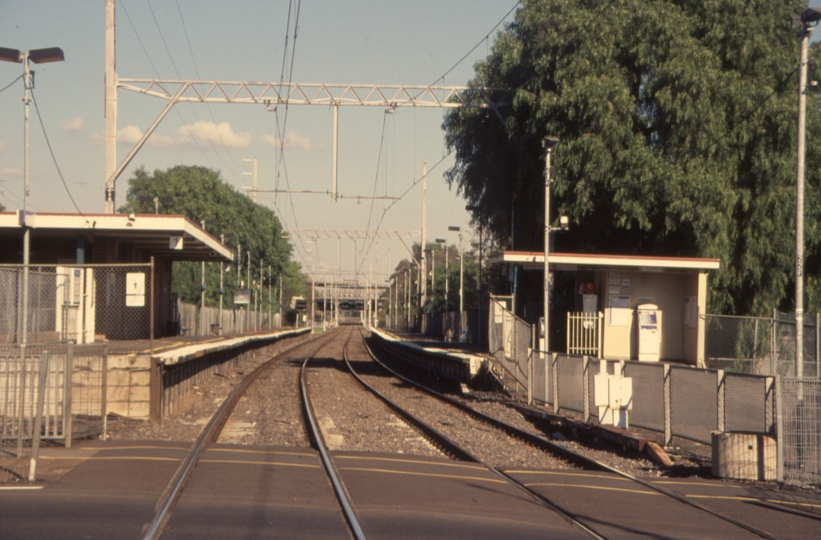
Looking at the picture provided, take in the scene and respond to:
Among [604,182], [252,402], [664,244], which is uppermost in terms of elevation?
[604,182]

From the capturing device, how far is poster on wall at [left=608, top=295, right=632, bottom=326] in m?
26.1

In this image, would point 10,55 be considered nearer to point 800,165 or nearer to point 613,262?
point 613,262

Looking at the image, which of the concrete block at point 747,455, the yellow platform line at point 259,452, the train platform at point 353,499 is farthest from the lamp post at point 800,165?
the yellow platform line at point 259,452

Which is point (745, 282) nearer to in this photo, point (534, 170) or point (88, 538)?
point (534, 170)

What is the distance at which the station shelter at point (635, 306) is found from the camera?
1018 inches

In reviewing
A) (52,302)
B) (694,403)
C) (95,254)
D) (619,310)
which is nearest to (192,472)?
(694,403)

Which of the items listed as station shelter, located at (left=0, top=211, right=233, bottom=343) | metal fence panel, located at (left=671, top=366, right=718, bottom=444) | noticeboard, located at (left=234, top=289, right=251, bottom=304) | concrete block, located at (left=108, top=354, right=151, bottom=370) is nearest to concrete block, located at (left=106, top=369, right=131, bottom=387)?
concrete block, located at (left=108, top=354, right=151, bottom=370)

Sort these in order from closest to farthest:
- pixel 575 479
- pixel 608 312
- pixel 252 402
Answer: pixel 575 479, pixel 252 402, pixel 608 312

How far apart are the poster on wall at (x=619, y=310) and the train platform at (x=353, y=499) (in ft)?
49.9

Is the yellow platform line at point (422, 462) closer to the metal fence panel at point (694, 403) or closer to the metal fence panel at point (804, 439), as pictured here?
the metal fence panel at point (804, 439)

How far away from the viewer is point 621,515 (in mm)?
8578

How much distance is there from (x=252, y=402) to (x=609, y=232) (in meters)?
16.9

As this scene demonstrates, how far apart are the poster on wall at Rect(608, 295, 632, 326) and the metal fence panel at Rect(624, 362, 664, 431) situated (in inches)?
407

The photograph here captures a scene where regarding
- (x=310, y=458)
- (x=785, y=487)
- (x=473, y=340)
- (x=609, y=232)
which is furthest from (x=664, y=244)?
(x=310, y=458)
